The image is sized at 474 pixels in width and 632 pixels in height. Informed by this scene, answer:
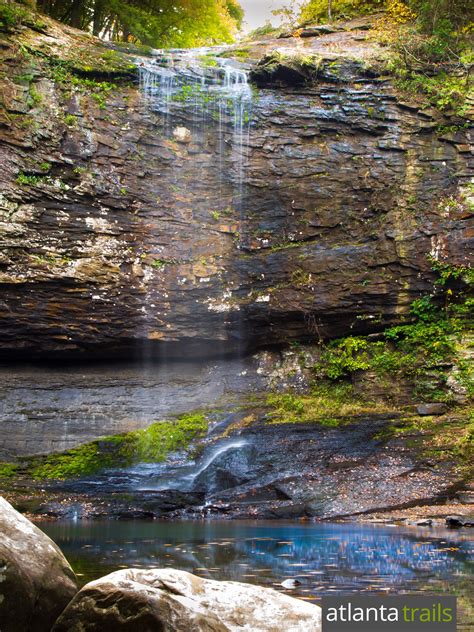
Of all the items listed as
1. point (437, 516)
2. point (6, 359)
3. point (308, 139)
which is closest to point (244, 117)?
point (308, 139)

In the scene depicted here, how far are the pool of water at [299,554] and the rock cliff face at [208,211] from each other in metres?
7.21

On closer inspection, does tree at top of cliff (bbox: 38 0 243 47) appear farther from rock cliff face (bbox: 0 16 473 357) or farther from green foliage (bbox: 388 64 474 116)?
green foliage (bbox: 388 64 474 116)

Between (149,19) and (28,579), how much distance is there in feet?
73.3

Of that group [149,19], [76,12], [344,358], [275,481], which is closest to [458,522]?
[275,481]

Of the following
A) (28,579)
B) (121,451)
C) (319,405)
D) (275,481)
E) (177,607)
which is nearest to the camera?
(177,607)

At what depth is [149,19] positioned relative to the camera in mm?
22031

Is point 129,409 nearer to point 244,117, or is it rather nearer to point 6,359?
point 6,359

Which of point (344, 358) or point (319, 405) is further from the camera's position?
point (344, 358)

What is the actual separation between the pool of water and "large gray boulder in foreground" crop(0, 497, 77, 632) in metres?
1.79

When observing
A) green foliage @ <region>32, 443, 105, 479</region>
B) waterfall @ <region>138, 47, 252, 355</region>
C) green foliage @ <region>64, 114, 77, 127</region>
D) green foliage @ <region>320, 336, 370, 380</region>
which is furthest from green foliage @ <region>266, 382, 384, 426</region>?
green foliage @ <region>64, 114, 77, 127</region>

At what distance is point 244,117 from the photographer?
18.2m

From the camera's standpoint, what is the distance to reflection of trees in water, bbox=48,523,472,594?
5316 mm

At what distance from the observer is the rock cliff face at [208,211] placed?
16.1m

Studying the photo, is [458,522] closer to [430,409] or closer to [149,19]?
[430,409]
